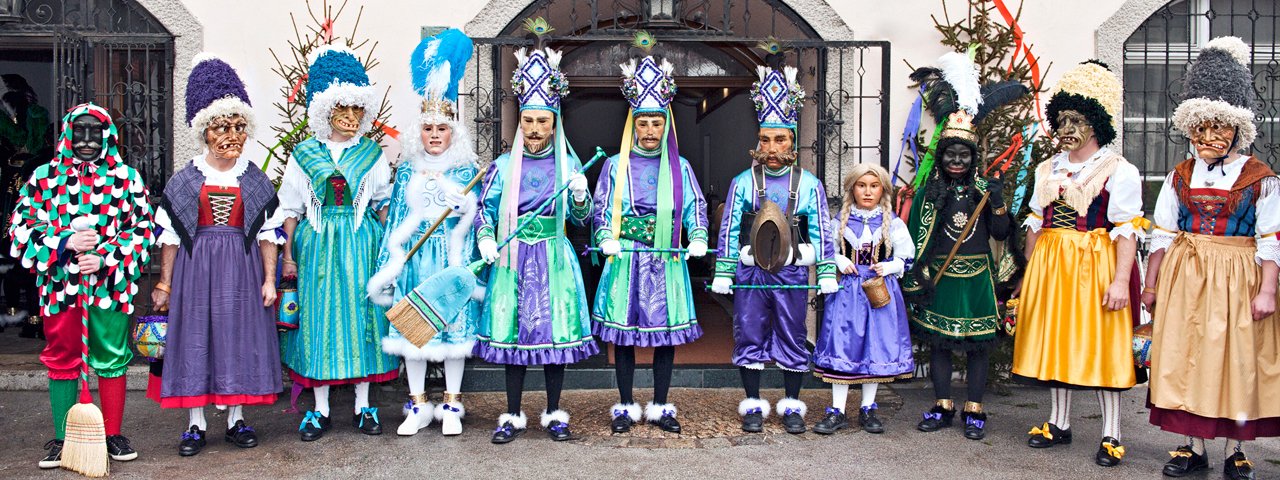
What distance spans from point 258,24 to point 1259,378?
629 cm

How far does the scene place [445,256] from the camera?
18.7 ft

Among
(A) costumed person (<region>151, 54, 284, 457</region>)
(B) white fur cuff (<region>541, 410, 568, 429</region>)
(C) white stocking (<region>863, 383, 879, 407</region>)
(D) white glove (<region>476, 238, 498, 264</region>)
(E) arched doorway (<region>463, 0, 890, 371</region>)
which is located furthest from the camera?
(E) arched doorway (<region>463, 0, 890, 371</region>)

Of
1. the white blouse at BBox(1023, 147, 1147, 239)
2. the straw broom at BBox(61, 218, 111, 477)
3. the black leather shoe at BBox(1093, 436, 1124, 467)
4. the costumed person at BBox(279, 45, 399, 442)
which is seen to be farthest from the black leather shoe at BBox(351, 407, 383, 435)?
the white blouse at BBox(1023, 147, 1147, 239)

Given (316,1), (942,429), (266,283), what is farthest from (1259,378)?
(316,1)

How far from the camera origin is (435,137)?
5.69 metres

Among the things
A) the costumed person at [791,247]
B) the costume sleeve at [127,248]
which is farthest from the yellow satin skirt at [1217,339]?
the costume sleeve at [127,248]

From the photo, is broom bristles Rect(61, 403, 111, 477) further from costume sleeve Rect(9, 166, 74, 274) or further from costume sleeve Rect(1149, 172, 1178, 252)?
costume sleeve Rect(1149, 172, 1178, 252)

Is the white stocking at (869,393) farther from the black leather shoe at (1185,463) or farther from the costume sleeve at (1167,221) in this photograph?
the costume sleeve at (1167,221)

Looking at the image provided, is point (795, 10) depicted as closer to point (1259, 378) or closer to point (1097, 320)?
point (1097, 320)

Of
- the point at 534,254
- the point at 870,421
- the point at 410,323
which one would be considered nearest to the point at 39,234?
the point at 410,323

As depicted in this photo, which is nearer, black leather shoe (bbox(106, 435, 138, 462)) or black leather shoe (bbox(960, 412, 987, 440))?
black leather shoe (bbox(106, 435, 138, 462))

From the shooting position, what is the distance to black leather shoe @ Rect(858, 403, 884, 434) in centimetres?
588

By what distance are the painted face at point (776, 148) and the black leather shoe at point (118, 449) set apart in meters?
3.56

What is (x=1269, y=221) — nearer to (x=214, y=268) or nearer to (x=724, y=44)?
(x=724, y=44)
